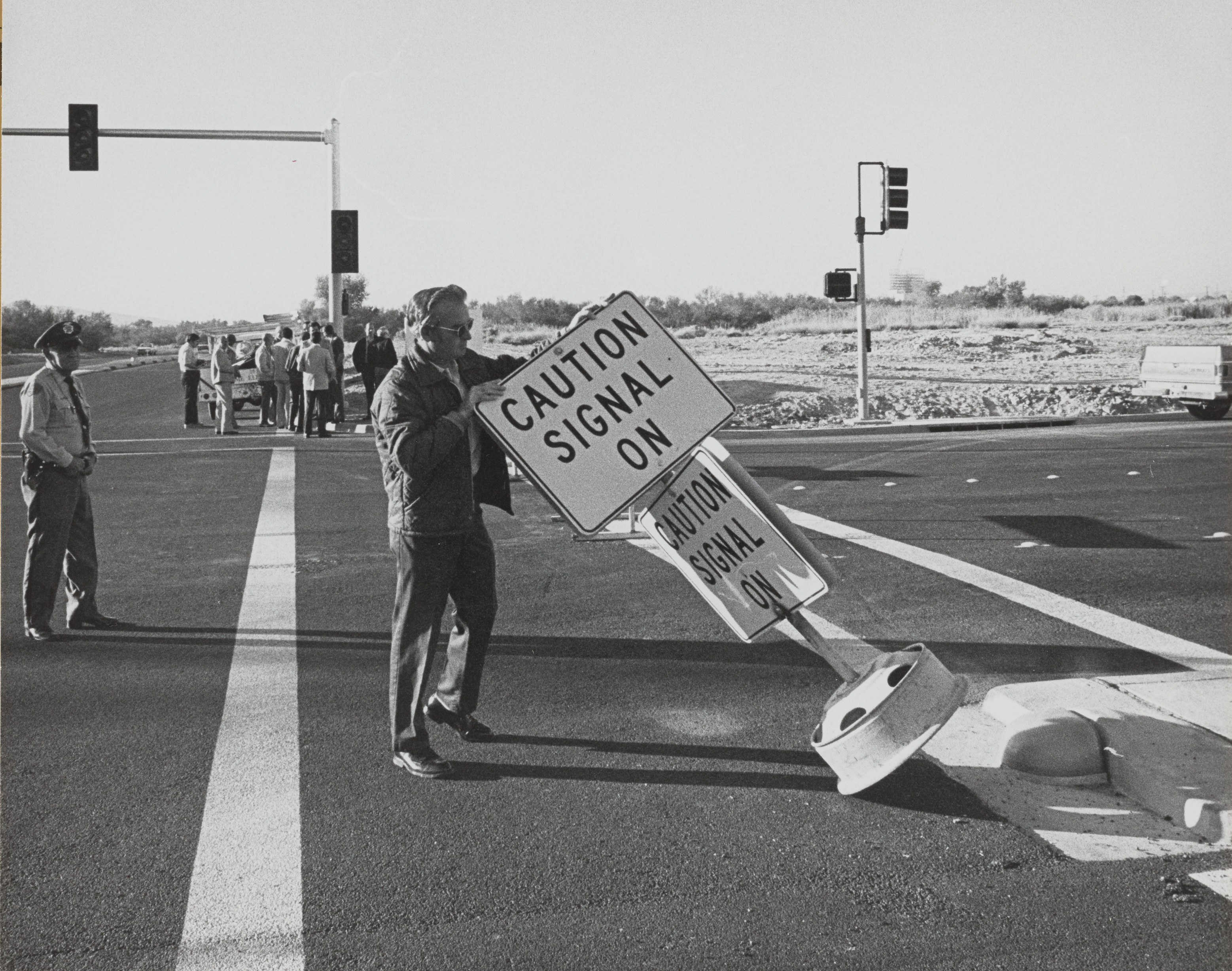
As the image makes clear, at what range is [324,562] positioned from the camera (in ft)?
33.9

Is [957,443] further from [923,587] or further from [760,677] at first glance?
[760,677]

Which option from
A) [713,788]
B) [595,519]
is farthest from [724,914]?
[595,519]

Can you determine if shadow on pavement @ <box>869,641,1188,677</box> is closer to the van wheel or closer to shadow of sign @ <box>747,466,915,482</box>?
shadow of sign @ <box>747,466,915,482</box>

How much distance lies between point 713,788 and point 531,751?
0.93 m

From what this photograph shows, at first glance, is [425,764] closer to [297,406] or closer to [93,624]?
[93,624]

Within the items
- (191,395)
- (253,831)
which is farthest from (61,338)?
(191,395)

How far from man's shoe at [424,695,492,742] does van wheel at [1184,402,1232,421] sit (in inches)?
776

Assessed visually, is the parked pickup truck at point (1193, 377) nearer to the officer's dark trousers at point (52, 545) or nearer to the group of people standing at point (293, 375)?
the group of people standing at point (293, 375)

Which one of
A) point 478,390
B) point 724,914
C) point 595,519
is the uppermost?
point 478,390

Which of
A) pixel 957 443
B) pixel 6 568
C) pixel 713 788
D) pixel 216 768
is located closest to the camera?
pixel 713 788

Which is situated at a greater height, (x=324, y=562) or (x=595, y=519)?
(x=595, y=519)

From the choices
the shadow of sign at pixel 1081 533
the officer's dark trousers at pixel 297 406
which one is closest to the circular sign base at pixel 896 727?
the shadow of sign at pixel 1081 533

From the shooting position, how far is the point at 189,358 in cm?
2433

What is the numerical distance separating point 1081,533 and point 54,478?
771 centimetres
